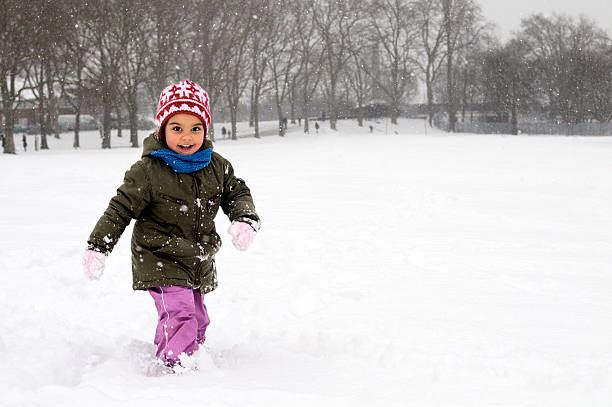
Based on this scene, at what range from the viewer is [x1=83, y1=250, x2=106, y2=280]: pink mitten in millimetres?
3086

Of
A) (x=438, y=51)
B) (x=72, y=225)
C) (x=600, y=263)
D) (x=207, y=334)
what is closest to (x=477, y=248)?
(x=600, y=263)

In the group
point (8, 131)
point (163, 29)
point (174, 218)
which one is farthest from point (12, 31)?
point (174, 218)

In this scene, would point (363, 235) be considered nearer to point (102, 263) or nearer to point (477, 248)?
point (477, 248)

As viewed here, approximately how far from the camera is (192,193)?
11.1 feet

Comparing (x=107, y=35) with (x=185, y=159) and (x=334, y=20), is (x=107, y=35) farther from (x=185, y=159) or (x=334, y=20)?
(x=185, y=159)

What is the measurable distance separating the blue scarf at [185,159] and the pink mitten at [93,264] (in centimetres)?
63

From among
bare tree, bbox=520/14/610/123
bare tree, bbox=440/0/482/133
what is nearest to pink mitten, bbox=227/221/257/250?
bare tree, bbox=440/0/482/133

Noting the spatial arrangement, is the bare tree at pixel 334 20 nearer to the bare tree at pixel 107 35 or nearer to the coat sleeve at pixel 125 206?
the bare tree at pixel 107 35

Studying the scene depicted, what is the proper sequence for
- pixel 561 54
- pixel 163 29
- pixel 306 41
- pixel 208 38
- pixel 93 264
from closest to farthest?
1. pixel 93 264
2. pixel 163 29
3. pixel 208 38
4. pixel 306 41
5. pixel 561 54

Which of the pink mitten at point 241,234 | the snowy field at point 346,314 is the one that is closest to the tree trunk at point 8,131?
the snowy field at point 346,314

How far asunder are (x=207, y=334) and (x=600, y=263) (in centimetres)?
461

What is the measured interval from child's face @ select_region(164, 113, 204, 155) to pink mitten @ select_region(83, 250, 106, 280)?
728 millimetres

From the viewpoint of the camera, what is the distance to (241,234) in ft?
10.7

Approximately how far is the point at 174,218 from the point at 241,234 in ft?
1.34
